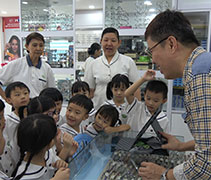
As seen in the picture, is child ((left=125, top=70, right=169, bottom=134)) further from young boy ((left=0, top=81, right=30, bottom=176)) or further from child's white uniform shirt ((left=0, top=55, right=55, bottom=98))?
child's white uniform shirt ((left=0, top=55, right=55, bottom=98))

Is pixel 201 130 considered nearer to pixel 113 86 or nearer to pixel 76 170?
pixel 76 170

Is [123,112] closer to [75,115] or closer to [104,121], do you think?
[104,121]

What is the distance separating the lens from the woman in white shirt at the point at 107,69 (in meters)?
2.22

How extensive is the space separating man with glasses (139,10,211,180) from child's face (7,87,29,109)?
3.84ft

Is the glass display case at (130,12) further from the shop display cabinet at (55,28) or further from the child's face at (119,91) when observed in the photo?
the child's face at (119,91)

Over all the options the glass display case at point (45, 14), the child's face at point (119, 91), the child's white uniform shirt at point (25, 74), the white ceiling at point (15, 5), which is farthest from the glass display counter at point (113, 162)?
the white ceiling at point (15, 5)

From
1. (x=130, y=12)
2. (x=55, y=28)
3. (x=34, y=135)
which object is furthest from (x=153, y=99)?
(x=55, y=28)

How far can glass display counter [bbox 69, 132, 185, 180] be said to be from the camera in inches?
42.8

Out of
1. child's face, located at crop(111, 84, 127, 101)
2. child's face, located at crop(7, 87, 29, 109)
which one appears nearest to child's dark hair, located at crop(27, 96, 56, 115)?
child's face, located at crop(7, 87, 29, 109)

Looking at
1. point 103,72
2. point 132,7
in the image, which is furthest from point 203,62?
point 132,7

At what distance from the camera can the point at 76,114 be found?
175 cm

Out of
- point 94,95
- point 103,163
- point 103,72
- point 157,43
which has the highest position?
point 157,43

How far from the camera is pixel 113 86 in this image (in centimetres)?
202

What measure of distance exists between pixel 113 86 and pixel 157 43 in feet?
3.56
